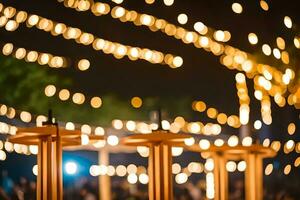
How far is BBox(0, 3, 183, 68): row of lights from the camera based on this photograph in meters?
2.46

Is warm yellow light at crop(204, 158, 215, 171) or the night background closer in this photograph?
the night background

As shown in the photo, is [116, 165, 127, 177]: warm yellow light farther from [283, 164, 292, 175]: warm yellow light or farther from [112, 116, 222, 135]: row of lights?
[283, 164, 292, 175]: warm yellow light

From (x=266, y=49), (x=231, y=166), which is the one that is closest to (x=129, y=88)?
(x=231, y=166)

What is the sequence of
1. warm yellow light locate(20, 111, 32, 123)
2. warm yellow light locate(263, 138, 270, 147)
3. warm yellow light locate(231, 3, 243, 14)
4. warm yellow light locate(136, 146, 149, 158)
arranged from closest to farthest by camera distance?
warm yellow light locate(20, 111, 32, 123) → warm yellow light locate(136, 146, 149, 158) → warm yellow light locate(263, 138, 270, 147) → warm yellow light locate(231, 3, 243, 14)

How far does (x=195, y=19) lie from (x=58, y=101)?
630 millimetres

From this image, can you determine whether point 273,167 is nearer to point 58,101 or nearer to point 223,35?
point 223,35

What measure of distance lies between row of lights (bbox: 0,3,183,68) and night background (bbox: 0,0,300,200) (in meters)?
0.01

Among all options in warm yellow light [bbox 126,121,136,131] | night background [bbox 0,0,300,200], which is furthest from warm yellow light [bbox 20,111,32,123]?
warm yellow light [bbox 126,121,136,131]

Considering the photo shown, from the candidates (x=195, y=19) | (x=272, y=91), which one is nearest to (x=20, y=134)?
(x=195, y=19)

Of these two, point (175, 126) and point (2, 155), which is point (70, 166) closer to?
point (2, 155)

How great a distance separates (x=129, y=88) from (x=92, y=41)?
21cm

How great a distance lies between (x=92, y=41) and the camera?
249 centimetres

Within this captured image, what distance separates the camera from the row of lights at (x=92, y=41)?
2.46m

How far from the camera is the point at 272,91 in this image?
8.94 ft
